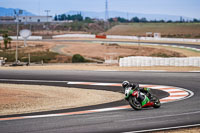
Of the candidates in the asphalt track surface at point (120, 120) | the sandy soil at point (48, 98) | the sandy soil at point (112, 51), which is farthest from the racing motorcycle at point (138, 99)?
the sandy soil at point (112, 51)

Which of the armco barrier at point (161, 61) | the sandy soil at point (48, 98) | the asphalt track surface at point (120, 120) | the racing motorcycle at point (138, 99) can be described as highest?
the armco barrier at point (161, 61)

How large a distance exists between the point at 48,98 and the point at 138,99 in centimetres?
625

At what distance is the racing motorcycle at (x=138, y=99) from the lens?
1612cm

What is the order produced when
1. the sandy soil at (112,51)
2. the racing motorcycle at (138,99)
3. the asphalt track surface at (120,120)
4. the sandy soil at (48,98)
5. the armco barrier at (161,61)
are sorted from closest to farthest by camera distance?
the asphalt track surface at (120,120)
the racing motorcycle at (138,99)
the sandy soil at (48,98)
the armco barrier at (161,61)
the sandy soil at (112,51)

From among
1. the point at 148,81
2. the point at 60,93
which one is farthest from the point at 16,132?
the point at 148,81

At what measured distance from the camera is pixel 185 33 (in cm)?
12100

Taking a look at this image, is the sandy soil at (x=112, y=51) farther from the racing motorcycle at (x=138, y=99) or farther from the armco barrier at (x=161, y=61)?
the racing motorcycle at (x=138, y=99)

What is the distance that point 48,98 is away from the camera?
20.8 metres

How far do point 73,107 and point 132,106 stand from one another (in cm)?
306

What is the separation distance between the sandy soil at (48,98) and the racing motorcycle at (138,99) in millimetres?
3129

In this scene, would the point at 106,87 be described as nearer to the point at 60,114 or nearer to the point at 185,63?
the point at 60,114

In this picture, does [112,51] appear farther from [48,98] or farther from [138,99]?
[138,99]

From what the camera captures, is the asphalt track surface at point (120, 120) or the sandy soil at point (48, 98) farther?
the sandy soil at point (48, 98)

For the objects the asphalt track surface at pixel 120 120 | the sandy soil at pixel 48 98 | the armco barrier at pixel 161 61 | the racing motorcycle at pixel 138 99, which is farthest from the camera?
the armco barrier at pixel 161 61
